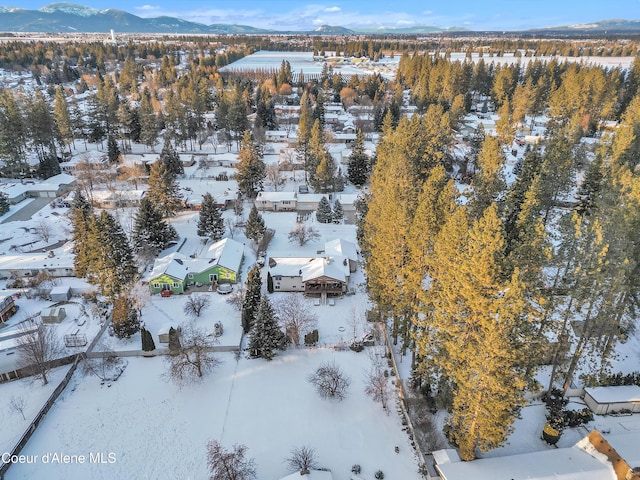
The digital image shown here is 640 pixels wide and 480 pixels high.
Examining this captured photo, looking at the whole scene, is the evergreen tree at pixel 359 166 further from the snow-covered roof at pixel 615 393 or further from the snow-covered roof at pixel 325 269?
the snow-covered roof at pixel 615 393

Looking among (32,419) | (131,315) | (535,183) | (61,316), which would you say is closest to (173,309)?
(131,315)

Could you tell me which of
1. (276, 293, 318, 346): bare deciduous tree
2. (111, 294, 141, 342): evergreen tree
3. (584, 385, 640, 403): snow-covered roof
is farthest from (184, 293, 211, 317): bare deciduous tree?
(584, 385, 640, 403): snow-covered roof

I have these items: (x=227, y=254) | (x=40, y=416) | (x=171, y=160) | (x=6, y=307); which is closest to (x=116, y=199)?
(x=171, y=160)

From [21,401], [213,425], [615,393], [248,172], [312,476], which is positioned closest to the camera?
[312,476]

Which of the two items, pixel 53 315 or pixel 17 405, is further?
pixel 53 315

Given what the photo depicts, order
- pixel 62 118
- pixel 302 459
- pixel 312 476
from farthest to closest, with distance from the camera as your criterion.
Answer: pixel 62 118 → pixel 302 459 → pixel 312 476

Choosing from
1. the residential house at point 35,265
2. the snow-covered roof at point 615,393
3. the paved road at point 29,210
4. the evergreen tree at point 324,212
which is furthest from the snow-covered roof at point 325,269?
the paved road at point 29,210

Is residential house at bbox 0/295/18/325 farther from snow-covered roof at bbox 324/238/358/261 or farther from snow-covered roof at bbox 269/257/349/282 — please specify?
snow-covered roof at bbox 324/238/358/261

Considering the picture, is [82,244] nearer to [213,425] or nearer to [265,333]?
[265,333]

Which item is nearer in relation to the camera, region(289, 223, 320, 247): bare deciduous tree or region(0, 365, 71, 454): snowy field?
region(0, 365, 71, 454): snowy field
